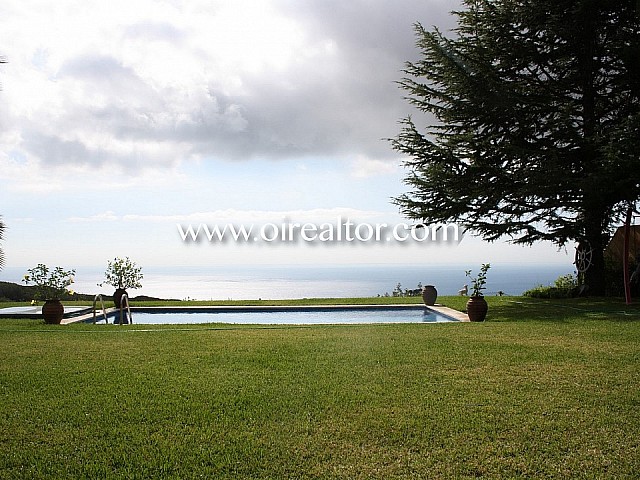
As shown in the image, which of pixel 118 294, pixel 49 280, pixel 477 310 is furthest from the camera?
pixel 118 294

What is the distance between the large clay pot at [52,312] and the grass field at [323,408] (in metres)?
3.18

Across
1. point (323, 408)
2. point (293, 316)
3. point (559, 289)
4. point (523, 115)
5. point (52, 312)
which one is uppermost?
point (523, 115)

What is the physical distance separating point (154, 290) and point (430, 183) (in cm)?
1182

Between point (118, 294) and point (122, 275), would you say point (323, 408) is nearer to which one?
point (122, 275)

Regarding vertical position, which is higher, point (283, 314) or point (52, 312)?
point (52, 312)

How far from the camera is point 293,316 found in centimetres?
1464

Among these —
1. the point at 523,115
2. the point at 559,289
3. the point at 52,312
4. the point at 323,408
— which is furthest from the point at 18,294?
the point at 323,408

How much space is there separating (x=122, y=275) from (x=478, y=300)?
8.96 m

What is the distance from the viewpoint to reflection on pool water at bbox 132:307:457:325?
14.1m

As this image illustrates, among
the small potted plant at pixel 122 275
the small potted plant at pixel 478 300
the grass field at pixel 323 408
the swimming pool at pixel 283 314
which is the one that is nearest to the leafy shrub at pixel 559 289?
the swimming pool at pixel 283 314

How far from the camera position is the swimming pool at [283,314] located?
1420 cm

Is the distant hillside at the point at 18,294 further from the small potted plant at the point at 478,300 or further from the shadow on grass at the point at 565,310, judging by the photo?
the small potted plant at the point at 478,300

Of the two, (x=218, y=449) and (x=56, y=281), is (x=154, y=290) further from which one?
(x=218, y=449)

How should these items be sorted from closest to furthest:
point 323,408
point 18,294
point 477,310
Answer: point 323,408 → point 477,310 → point 18,294
